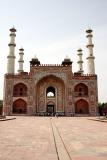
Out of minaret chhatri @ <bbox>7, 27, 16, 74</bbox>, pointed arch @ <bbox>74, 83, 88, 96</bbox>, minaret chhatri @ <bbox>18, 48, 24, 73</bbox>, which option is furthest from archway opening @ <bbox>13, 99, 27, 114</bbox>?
pointed arch @ <bbox>74, 83, 88, 96</bbox>

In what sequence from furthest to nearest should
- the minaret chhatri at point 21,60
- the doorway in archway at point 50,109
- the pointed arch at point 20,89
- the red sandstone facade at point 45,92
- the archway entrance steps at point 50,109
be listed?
the minaret chhatri at point 21,60, the archway entrance steps at point 50,109, the doorway in archway at point 50,109, the pointed arch at point 20,89, the red sandstone facade at point 45,92

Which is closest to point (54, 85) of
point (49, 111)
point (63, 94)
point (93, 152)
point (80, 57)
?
point (63, 94)

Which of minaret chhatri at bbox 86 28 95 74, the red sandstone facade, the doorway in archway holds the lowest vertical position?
the doorway in archway

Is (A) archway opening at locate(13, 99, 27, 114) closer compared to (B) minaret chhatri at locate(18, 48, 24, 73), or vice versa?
(A) archway opening at locate(13, 99, 27, 114)

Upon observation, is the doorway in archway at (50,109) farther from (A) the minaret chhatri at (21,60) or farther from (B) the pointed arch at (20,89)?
(A) the minaret chhatri at (21,60)

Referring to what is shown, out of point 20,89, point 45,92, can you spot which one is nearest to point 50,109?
point 45,92

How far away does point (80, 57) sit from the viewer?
4303 centimetres

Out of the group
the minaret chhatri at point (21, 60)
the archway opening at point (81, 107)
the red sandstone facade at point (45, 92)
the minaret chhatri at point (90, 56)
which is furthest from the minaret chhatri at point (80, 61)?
the minaret chhatri at point (21, 60)

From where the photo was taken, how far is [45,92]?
37.5m

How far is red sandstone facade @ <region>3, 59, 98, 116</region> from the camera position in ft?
118

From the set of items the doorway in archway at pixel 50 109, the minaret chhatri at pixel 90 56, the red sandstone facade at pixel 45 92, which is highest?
the minaret chhatri at pixel 90 56

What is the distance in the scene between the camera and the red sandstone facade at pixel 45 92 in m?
36.0

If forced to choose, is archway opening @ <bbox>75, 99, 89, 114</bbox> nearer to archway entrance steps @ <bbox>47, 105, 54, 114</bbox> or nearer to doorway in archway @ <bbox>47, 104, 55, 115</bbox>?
doorway in archway @ <bbox>47, 104, 55, 115</bbox>

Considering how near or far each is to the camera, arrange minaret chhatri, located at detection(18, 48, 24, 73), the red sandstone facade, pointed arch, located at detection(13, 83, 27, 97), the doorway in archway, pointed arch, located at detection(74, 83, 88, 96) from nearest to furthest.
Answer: the red sandstone facade, pointed arch, located at detection(13, 83, 27, 97), pointed arch, located at detection(74, 83, 88, 96), the doorway in archway, minaret chhatri, located at detection(18, 48, 24, 73)
